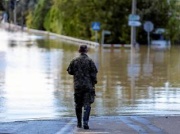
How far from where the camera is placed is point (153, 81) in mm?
22391

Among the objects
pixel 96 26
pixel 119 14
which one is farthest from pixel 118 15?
pixel 96 26

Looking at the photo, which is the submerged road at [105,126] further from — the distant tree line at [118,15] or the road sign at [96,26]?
the distant tree line at [118,15]

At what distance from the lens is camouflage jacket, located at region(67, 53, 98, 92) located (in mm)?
11492

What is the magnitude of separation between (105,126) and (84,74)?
1.15 m

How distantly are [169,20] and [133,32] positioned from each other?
685 cm

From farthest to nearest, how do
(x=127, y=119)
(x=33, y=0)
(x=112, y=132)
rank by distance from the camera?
(x=33, y=0) → (x=127, y=119) → (x=112, y=132)

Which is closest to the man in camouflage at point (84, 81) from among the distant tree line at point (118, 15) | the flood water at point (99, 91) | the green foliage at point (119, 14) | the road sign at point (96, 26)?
the flood water at point (99, 91)

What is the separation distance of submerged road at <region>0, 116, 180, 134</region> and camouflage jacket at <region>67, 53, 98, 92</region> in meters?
0.83

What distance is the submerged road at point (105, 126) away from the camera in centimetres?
1121

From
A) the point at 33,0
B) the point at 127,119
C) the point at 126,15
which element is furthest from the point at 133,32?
the point at 33,0

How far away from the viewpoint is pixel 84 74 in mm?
11523

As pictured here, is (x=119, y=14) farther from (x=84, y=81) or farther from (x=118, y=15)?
(x=84, y=81)

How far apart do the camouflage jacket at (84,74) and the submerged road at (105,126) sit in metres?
0.83

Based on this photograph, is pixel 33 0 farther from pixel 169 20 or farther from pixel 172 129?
pixel 172 129
